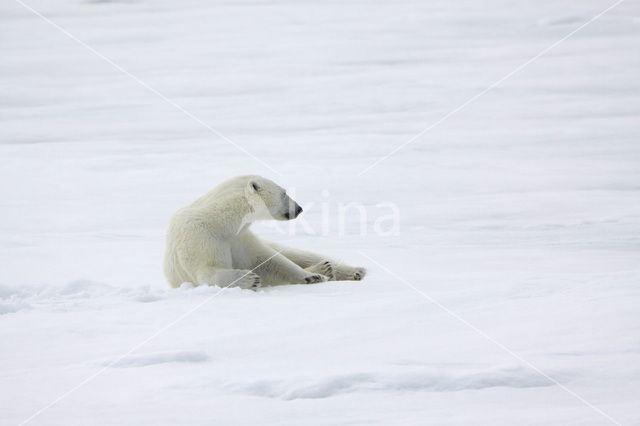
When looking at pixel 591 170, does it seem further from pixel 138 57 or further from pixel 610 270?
pixel 138 57

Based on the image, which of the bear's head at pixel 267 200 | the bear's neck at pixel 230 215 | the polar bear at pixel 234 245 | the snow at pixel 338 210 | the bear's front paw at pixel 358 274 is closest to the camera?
the snow at pixel 338 210

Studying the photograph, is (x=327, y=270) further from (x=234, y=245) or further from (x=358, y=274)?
(x=234, y=245)

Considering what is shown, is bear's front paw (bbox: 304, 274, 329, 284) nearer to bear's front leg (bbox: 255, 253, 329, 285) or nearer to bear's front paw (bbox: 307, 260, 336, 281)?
bear's front leg (bbox: 255, 253, 329, 285)

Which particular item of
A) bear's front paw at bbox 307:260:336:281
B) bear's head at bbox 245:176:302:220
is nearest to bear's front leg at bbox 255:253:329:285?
bear's front paw at bbox 307:260:336:281

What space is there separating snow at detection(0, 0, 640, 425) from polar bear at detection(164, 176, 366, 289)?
242 millimetres

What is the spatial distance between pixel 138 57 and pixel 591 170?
434 inches

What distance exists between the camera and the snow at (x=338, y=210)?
108 inches

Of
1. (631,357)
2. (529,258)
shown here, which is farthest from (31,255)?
(631,357)

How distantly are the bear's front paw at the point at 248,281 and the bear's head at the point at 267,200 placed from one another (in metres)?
0.47

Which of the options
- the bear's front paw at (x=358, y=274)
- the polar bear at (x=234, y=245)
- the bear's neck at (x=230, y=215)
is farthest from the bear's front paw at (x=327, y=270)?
the bear's neck at (x=230, y=215)

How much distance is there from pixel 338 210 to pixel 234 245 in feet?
10.3

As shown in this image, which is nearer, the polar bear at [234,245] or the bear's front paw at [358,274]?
the polar bear at [234,245]

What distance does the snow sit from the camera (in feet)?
9.02

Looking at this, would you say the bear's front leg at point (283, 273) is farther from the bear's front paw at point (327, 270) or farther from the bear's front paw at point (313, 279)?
the bear's front paw at point (327, 270)
